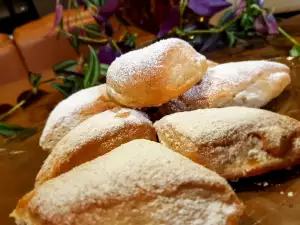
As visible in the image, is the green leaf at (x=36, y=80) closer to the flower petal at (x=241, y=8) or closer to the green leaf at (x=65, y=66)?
the green leaf at (x=65, y=66)

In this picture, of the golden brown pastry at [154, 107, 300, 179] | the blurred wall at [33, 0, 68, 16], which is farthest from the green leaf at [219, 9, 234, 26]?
the blurred wall at [33, 0, 68, 16]

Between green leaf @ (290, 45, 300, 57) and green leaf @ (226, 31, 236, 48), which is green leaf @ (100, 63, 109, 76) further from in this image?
green leaf @ (290, 45, 300, 57)

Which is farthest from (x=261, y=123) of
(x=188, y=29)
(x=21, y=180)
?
(x=188, y=29)

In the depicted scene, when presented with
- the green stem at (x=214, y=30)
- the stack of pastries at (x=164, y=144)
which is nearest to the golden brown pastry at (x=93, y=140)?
the stack of pastries at (x=164, y=144)

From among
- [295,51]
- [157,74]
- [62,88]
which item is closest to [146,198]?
[157,74]

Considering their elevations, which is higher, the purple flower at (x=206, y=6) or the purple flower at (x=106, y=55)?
the purple flower at (x=206, y=6)
